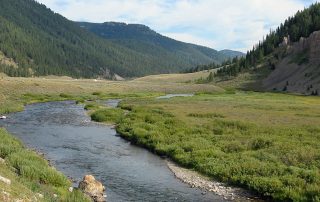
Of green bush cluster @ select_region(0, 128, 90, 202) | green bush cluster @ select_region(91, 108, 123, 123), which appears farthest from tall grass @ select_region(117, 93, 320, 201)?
green bush cluster @ select_region(0, 128, 90, 202)

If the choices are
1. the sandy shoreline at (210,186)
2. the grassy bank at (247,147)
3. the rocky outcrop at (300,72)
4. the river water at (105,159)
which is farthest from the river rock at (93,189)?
the rocky outcrop at (300,72)

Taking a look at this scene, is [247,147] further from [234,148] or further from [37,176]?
[37,176]

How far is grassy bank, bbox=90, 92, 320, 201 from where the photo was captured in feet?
94.1

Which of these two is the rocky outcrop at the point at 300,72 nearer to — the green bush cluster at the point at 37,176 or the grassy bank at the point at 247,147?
the grassy bank at the point at 247,147

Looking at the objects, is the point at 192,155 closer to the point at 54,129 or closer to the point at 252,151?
the point at 252,151

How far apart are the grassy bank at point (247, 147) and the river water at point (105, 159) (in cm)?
285

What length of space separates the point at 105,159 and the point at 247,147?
1369 centimetres

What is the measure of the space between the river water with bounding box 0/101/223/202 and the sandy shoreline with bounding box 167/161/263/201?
664 mm

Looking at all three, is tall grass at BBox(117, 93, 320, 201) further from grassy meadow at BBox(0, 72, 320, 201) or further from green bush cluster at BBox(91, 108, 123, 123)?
green bush cluster at BBox(91, 108, 123, 123)

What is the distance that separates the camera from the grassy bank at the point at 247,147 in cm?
2869

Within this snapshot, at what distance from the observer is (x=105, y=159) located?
38.9m

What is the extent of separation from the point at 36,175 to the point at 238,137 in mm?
24632

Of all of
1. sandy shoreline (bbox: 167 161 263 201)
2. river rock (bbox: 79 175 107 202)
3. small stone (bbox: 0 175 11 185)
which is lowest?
sandy shoreline (bbox: 167 161 263 201)

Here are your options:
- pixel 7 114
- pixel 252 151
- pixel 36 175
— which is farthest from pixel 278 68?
pixel 36 175
